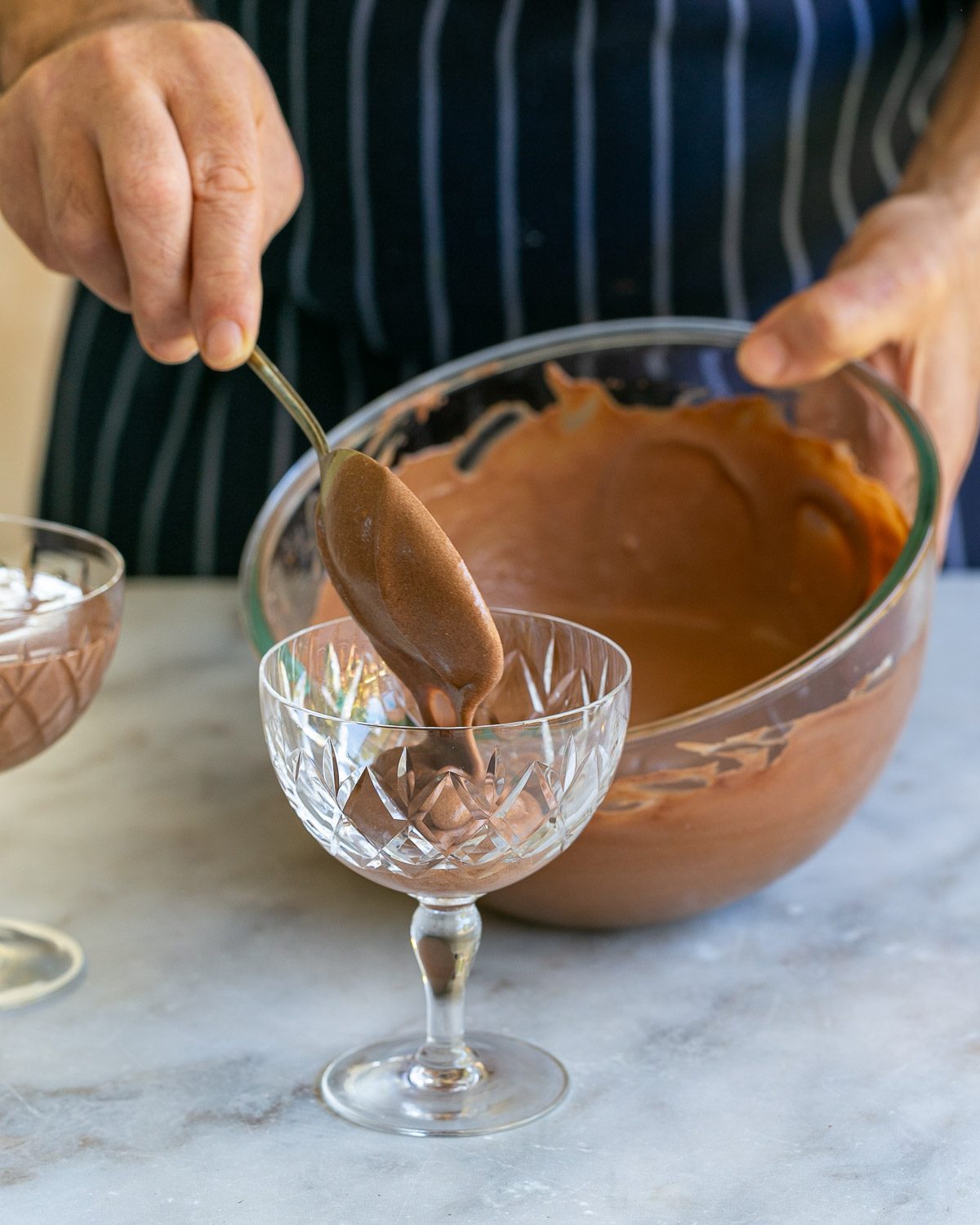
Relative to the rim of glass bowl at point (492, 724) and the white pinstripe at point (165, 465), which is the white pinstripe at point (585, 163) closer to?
the white pinstripe at point (165, 465)

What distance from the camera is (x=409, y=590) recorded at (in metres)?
0.65

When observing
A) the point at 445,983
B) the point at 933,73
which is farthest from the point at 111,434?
the point at 445,983

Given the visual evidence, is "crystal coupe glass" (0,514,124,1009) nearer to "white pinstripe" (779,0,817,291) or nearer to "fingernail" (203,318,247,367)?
"fingernail" (203,318,247,367)

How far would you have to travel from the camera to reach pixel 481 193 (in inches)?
47.8

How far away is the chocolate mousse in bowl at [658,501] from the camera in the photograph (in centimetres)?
90

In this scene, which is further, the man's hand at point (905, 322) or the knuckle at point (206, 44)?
the man's hand at point (905, 322)

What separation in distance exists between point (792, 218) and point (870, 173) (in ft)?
0.25

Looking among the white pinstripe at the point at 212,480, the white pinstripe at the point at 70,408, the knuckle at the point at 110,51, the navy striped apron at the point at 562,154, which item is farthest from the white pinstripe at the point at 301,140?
the knuckle at the point at 110,51

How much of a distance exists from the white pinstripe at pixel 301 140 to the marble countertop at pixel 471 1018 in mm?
436

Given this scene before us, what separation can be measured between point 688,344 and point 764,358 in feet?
0.28

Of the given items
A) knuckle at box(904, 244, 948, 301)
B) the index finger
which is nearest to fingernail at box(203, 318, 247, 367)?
the index finger

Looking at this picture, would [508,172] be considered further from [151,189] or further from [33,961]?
[33,961]

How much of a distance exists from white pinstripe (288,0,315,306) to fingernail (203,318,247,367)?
53cm

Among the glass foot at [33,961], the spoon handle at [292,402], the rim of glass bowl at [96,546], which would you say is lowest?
the glass foot at [33,961]
